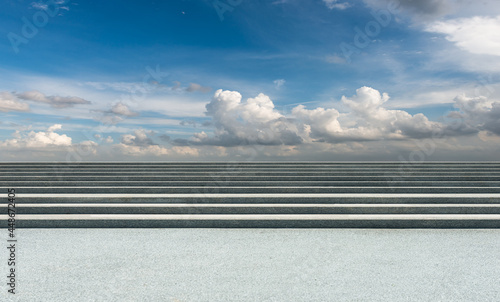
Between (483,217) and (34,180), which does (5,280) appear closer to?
(34,180)

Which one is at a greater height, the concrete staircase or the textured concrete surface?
the concrete staircase

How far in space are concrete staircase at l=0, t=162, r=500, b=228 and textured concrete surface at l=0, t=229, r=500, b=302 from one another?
26 cm

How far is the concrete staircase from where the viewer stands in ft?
19.6

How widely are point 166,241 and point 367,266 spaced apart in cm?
312

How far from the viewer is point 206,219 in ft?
19.4

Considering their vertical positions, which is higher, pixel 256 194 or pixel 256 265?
pixel 256 194

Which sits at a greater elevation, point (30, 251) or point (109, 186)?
point (109, 186)

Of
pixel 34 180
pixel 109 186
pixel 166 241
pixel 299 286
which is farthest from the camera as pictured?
pixel 34 180

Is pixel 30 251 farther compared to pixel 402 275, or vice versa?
pixel 30 251

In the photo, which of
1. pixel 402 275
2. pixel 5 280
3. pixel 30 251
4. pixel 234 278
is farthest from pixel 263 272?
pixel 30 251

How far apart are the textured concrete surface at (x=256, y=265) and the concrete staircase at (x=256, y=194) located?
257mm

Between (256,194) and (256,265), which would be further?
(256,194)

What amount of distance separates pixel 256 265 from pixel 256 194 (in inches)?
138

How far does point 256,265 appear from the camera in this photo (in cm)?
412
